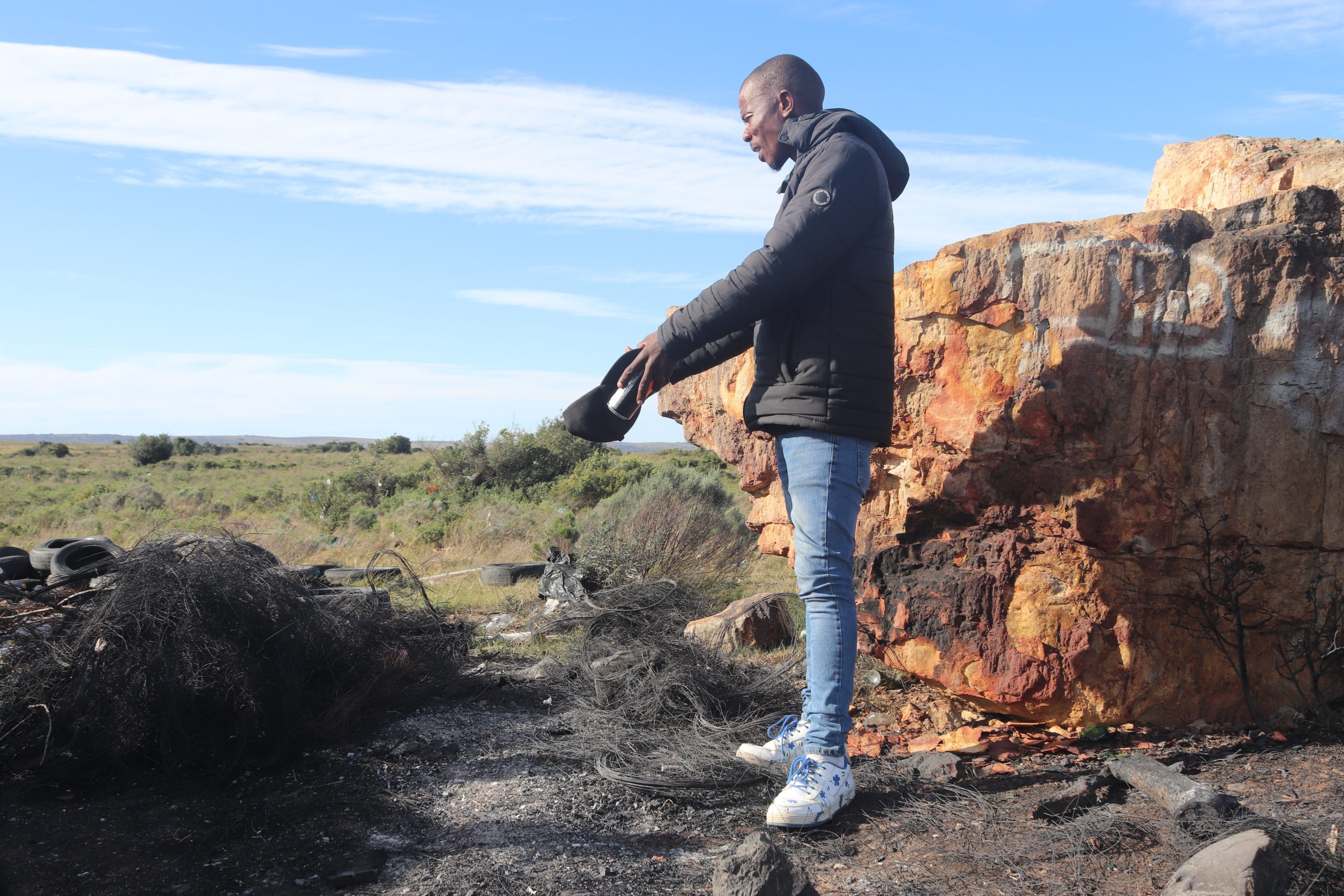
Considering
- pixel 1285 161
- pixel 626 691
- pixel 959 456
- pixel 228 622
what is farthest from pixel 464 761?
pixel 1285 161

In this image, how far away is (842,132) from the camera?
2963 millimetres

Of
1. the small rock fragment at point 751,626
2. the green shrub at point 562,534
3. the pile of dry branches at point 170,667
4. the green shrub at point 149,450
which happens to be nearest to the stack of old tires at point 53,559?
the pile of dry branches at point 170,667

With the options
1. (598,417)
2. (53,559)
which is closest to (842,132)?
(598,417)

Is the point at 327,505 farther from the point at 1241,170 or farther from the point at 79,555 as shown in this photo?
the point at 1241,170

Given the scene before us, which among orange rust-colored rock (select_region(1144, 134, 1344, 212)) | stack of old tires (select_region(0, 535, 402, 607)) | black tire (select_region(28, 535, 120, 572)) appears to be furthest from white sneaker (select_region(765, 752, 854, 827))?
black tire (select_region(28, 535, 120, 572))

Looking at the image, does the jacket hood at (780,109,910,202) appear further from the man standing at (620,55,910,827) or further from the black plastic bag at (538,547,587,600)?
the black plastic bag at (538,547,587,600)

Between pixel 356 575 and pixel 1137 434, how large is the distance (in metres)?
5.91

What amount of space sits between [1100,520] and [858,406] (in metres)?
1.32

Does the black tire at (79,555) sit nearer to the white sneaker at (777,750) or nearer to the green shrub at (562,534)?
the white sneaker at (777,750)

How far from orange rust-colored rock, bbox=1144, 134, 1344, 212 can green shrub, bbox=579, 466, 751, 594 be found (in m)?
4.26

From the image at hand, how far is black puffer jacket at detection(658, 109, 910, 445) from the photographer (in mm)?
2750

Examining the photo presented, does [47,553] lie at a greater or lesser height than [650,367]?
lesser

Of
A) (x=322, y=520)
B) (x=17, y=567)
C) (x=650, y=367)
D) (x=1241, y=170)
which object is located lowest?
(x=322, y=520)

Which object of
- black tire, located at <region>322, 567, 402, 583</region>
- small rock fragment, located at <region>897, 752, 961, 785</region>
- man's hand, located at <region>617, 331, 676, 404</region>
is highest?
man's hand, located at <region>617, 331, 676, 404</region>
